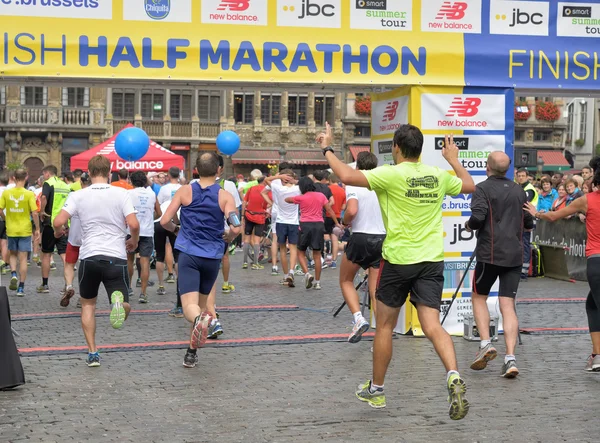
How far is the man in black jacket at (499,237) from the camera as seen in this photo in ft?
27.5

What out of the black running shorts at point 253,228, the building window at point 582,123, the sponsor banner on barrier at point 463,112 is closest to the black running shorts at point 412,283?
the sponsor banner on barrier at point 463,112

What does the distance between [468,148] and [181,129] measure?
42446mm

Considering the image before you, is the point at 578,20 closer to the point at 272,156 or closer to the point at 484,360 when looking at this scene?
the point at 484,360

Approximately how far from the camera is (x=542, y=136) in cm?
5734

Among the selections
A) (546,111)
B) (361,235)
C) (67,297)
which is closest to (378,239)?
(361,235)

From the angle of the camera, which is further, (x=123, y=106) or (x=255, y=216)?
(x=123, y=106)

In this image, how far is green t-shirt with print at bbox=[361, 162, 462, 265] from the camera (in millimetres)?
6641

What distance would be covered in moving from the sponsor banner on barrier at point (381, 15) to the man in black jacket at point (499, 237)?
204 cm

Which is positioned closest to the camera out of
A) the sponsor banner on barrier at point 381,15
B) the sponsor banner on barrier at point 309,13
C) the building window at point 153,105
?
the sponsor banner on barrier at point 309,13

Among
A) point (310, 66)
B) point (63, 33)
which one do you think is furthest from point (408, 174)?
point (63, 33)

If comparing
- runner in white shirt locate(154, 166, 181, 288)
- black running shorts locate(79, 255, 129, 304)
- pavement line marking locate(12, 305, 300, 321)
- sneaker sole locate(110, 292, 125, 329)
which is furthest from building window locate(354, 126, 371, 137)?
sneaker sole locate(110, 292, 125, 329)

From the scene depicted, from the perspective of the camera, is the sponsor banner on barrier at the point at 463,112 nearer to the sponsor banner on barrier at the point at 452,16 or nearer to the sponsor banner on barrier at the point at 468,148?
the sponsor banner on barrier at the point at 468,148

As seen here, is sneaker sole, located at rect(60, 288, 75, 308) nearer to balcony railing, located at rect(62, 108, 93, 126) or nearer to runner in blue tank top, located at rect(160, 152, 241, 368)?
runner in blue tank top, located at rect(160, 152, 241, 368)

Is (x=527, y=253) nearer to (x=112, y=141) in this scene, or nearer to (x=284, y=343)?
(x=284, y=343)
